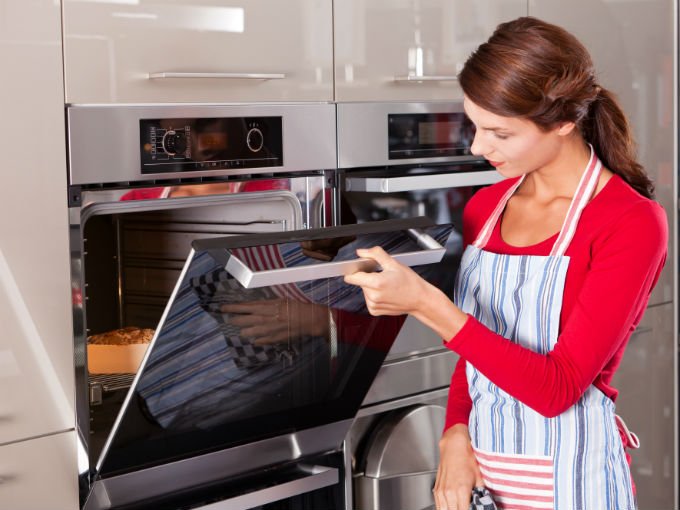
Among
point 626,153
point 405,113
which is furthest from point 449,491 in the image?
point 405,113

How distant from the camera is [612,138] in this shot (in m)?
1.34

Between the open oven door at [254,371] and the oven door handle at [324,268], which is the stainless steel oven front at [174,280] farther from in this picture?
the oven door handle at [324,268]

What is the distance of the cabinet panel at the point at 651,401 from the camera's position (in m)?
2.37

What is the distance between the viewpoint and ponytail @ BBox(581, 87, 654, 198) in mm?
1333

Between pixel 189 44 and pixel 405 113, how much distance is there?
479 millimetres

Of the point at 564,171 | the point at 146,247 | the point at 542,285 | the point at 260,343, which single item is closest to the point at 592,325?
the point at 542,285

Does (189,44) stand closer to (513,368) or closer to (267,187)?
(267,187)

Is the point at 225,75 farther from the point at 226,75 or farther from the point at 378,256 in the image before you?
the point at 378,256

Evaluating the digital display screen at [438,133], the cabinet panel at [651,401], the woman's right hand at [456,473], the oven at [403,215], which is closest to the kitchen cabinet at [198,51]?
the oven at [403,215]

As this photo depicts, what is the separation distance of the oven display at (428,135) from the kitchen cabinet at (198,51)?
178mm

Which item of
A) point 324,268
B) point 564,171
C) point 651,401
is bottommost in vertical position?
point 651,401

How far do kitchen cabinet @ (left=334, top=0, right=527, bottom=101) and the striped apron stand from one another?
17.9 inches

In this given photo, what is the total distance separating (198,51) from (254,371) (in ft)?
1.52

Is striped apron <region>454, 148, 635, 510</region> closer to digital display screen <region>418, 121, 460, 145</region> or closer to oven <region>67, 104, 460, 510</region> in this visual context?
oven <region>67, 104, 460, 510</region>
